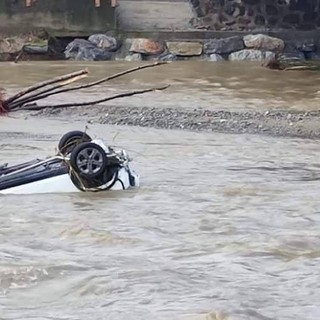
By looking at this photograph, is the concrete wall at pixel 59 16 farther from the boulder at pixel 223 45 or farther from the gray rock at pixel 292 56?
the gray rock at pixel 292 56

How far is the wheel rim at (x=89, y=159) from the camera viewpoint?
8.32 m

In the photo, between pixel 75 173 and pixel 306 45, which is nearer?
pixel 75 173

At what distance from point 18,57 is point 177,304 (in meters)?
19.2

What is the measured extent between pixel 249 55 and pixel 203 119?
12.0 metres

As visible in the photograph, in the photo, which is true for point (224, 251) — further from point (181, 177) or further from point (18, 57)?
point (18, 57)

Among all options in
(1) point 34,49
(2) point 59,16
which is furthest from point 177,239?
(2) point 59,16

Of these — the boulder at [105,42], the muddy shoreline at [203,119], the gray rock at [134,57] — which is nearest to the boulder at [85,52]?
the boulder at [105,42]

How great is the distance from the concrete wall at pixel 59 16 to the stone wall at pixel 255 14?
7.60ft

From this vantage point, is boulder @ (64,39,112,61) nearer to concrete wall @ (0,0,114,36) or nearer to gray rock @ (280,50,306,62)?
concrete wall @ (0,0,114,36)

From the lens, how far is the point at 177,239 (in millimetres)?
6949

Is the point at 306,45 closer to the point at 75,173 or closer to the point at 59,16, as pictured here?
the point at 59,16

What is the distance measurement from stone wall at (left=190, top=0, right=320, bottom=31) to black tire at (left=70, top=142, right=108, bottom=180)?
18.7m

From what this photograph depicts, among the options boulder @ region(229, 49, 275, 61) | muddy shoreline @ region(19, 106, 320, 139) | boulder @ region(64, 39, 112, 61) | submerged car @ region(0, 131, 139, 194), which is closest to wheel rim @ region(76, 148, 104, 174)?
submerged car @ region(0, 131, 139, 194)

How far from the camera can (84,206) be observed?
318 inches
